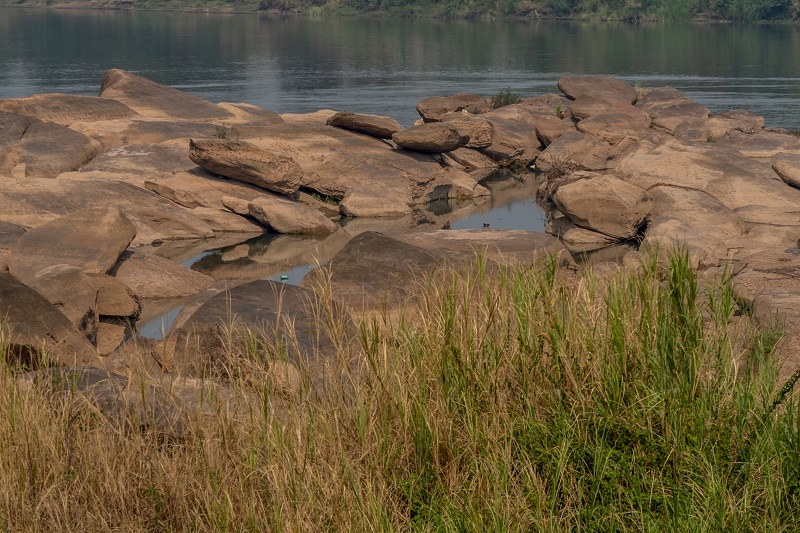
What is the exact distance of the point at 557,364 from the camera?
5574 millimetres

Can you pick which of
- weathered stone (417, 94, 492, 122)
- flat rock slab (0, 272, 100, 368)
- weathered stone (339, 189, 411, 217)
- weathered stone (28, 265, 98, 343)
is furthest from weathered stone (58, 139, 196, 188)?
flat rock slab (0, 272, 100, 368)

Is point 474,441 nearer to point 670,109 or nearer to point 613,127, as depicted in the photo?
point 613,127

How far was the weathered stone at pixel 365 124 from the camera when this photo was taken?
72.1 ft

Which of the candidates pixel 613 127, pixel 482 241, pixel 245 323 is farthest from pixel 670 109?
pixel 245 323

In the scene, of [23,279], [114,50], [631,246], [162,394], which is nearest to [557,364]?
[162,394]

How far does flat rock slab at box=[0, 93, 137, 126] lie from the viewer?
22.6 m

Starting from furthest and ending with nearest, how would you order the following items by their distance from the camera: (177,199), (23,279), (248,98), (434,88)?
(434,88) < (248,98) < (177,199) < (23,279)

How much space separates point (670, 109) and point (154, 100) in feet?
43.2

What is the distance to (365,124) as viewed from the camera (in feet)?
72.0

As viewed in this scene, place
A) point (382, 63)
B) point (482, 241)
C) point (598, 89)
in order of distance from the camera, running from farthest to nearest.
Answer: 1. point (382, 63)
2. point (598, 89)
3. point (482, 241)

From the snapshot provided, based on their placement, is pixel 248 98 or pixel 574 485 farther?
pixel 248 98

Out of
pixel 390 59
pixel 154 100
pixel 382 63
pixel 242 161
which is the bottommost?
pixel 242 161

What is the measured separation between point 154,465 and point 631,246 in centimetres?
1279

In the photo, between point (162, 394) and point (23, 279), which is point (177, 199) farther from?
point (162, 394)
